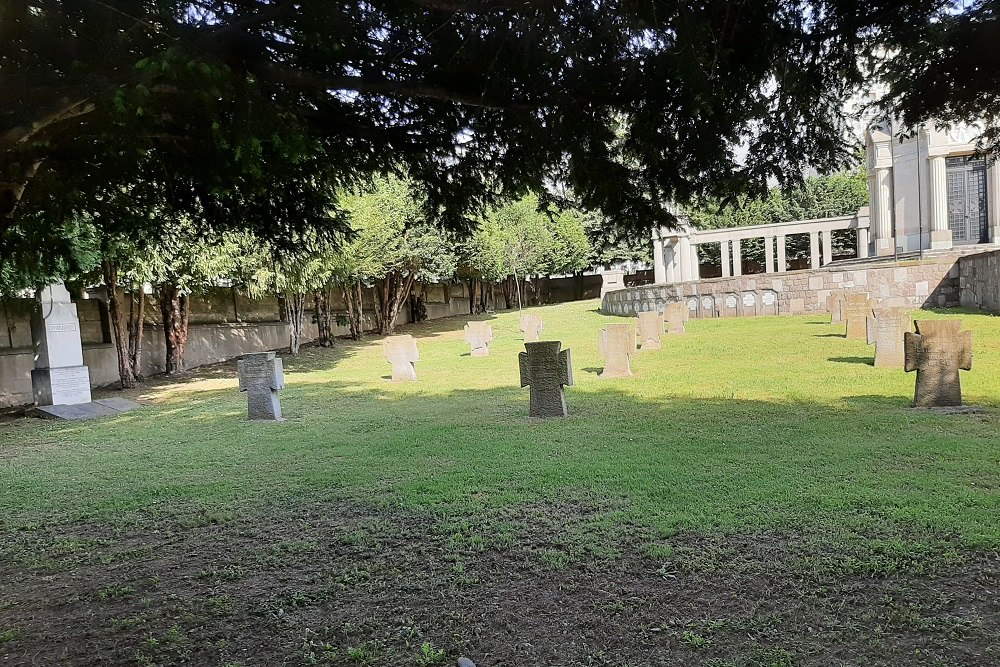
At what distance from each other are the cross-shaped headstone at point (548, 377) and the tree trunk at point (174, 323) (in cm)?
1097

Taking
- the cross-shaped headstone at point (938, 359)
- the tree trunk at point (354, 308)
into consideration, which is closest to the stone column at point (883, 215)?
the tree trunk at point (354, 308)

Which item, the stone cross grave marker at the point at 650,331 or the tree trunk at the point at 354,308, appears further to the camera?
the tree trunk at the point at 354,308

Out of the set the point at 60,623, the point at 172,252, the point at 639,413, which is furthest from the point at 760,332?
the point at 60,623

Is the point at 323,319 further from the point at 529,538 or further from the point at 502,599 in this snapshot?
the point at 502,599

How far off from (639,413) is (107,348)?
43.7 feet

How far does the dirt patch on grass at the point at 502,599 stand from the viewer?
3.06 meters

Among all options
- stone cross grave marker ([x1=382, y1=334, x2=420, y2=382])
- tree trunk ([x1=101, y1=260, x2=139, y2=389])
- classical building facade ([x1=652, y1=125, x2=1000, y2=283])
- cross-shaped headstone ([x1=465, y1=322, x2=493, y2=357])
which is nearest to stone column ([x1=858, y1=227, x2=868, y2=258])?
classical building facade ([x1=652, y1=125, x2=1000, y2=283])

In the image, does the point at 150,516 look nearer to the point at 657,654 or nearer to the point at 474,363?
the point at 657,654

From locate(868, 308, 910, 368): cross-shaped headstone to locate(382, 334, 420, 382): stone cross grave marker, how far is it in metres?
8.85

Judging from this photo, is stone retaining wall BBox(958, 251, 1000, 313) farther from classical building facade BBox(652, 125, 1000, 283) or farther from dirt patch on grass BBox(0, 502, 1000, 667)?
dirt patch on grass BBox(0, 502, 1000, 667)

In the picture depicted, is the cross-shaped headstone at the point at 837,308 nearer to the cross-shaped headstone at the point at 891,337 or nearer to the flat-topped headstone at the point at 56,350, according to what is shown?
the cross-shaped headstone at the point at 891,337

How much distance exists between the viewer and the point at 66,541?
16.7 feet

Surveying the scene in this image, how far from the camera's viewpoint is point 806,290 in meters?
23.3

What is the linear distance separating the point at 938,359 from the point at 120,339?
15.8 m
